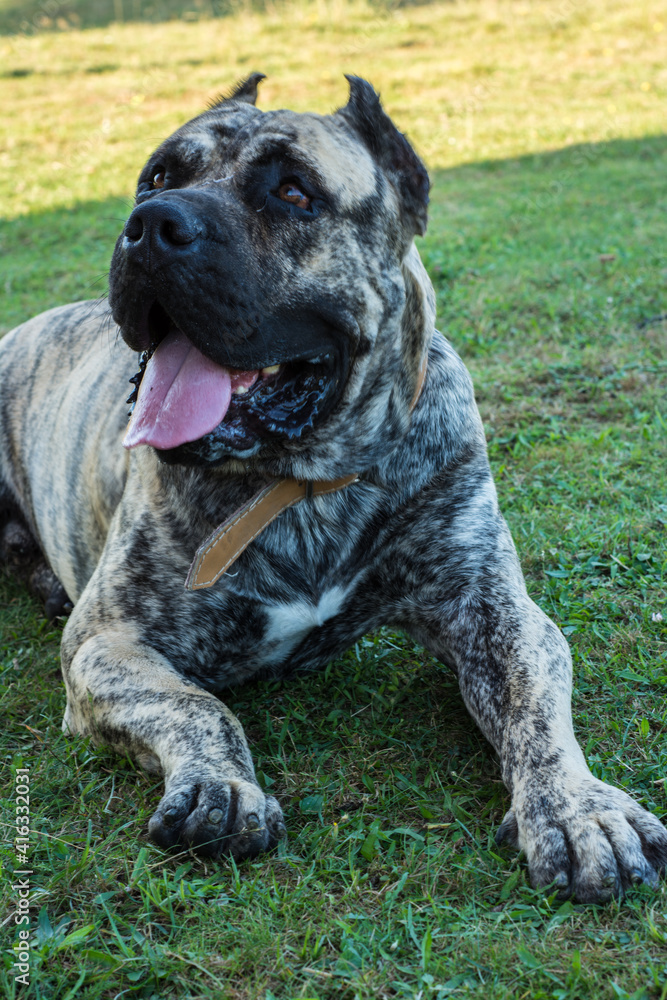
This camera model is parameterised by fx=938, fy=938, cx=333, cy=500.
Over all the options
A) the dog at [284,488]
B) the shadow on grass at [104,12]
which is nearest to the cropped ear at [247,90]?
the dog at [284,488]

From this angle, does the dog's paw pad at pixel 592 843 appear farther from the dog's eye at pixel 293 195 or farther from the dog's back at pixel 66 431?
the dog's back at pixel 66 431

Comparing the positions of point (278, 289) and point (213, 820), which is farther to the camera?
point (278, 289)

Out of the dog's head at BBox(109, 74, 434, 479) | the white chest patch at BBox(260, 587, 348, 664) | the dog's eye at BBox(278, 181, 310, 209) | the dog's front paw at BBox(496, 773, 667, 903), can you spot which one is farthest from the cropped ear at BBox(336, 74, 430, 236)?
the dog's front paw at BBox(496, 773, 667, 903)

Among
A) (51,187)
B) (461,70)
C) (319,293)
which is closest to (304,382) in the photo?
(319,293)

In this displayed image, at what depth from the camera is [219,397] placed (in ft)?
7.73

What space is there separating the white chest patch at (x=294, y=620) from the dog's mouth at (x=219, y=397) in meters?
0.49

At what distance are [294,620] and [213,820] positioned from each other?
71 centimetres

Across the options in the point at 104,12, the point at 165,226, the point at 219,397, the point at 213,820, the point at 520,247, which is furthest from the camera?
the point at 104,12

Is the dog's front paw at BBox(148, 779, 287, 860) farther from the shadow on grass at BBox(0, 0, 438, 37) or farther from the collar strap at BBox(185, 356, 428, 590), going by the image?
the shadow on grass at BBox(0, 0, 438, 37)

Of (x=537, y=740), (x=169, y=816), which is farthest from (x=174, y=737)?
(x=537, y=740)

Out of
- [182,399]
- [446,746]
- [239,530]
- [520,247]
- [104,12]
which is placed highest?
[182,399]

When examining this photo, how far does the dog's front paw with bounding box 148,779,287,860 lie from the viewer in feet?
6.82

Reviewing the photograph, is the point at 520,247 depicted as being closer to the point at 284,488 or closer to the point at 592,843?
the point at 284,488

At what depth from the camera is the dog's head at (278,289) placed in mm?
2273
